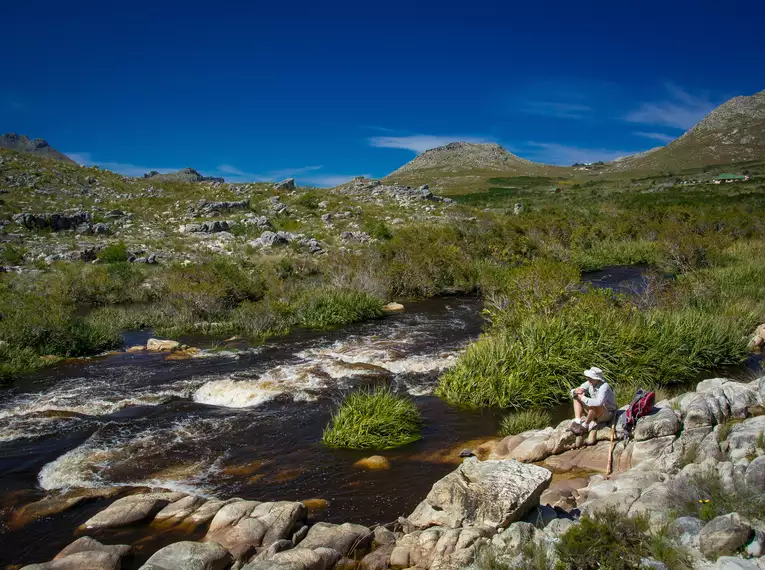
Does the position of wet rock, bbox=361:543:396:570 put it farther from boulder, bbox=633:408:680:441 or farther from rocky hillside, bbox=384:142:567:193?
rocky hillside, bbox=384:142:567:193

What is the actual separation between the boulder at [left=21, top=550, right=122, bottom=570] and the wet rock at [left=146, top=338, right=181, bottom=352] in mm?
12489

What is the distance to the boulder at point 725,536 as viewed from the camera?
5.31 meters

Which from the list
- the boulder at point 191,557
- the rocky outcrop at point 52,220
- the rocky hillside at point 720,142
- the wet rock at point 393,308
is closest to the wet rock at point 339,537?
the boulder at point 191,557

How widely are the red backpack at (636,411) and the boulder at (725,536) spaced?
4.13 metres

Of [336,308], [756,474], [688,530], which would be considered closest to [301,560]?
[688,530]

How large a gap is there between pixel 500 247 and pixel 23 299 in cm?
2766

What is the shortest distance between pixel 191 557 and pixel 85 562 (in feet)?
4.82

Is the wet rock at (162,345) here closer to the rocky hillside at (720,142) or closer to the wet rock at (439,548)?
the wet rock at (439,548)

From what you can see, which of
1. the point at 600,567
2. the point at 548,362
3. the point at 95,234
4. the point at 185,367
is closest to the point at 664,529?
the point at 600,567

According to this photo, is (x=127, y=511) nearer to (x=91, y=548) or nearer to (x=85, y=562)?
(x=91, y=548)

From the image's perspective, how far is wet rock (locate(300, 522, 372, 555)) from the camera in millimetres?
7219

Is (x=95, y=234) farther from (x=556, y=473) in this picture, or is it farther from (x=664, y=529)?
(x=664, y=529)

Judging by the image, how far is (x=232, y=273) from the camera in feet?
85.7

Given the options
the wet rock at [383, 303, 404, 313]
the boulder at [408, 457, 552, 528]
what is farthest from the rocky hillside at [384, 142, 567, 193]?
the boulder at [408, 457, 552, 528]
